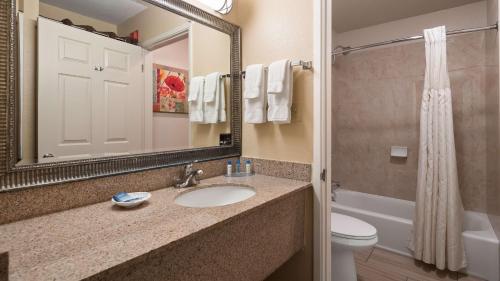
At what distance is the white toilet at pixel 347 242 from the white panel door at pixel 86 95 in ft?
4.35

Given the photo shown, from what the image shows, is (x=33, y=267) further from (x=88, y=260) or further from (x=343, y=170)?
(x=343, y=170)

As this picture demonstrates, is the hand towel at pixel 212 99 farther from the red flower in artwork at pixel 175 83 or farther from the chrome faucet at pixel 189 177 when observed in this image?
the chrome faucet at pixel 189 177

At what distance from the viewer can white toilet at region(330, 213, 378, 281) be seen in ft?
4.88

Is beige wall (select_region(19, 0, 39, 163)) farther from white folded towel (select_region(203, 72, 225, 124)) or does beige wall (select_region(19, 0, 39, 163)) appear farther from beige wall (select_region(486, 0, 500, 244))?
beige wall (select_region(486, 0, 500, 244))

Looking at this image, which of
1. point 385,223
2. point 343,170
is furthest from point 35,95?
point 343,170

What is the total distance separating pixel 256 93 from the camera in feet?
4.60

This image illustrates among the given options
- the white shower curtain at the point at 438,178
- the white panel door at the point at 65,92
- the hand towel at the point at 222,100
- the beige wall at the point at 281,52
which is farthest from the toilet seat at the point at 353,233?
the white panel door at the point at 65,92

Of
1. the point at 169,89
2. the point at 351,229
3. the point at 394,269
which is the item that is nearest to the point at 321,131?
the point at 351,229

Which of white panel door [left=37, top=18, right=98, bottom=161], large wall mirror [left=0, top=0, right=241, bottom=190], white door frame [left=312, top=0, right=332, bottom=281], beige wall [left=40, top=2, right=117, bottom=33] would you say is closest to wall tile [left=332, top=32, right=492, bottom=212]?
white door frame [left=312, top=0, right=332, bottom=281]

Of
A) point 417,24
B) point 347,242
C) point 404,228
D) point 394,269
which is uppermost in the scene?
point 417,24

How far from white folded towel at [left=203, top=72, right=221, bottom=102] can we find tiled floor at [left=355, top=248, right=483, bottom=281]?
5.52 ft

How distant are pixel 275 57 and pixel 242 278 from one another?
1.16 m

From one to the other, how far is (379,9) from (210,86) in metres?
1.94

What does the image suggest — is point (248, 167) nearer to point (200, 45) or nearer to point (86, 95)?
point (200, 45)
